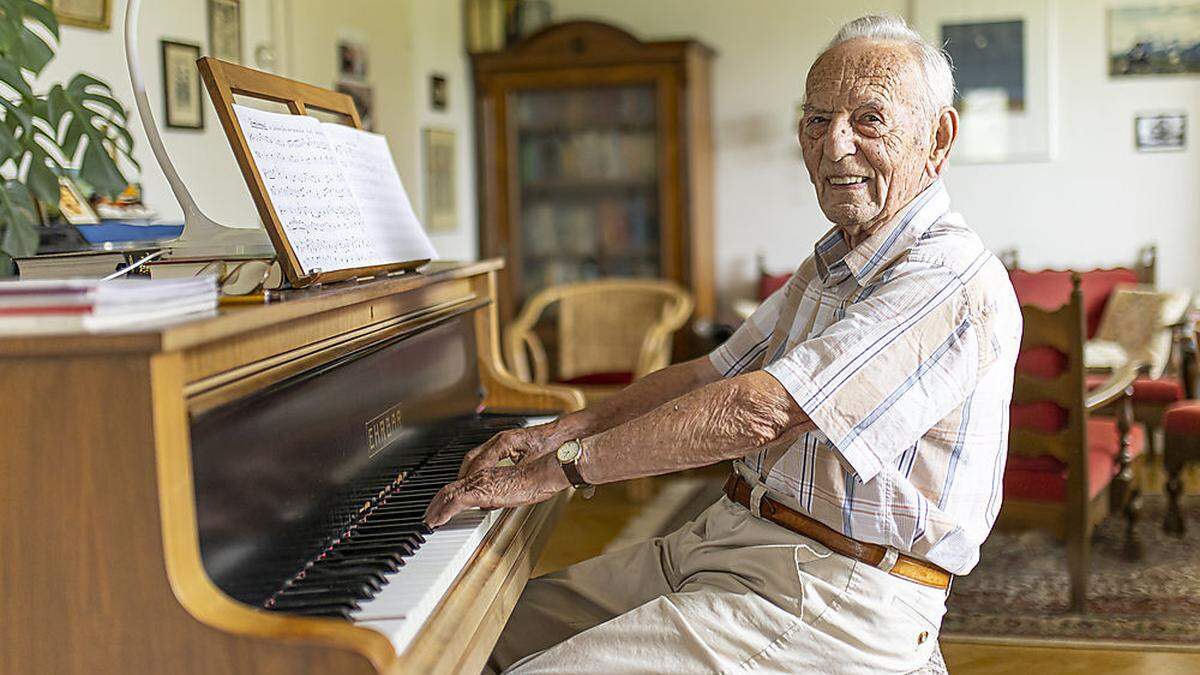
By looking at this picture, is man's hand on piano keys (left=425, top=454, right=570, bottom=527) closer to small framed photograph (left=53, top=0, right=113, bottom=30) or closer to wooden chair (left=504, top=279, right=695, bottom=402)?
small framed photograph (left=53, top=0, right=113, bottom=30)

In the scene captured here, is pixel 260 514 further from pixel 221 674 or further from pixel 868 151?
pixel 868 151

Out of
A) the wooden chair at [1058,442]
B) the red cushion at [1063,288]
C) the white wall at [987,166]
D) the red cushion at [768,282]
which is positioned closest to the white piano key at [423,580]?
the wooden chair at [1058,442]

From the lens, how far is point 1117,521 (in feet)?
14.0

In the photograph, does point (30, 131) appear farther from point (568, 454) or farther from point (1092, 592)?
point (1092, 592)

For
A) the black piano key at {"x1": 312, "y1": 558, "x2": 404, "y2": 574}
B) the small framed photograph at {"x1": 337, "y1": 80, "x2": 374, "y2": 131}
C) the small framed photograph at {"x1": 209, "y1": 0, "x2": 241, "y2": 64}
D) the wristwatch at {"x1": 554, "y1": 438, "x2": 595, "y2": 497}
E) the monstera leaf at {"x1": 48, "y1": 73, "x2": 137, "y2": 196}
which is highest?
the small framed photograph at {"x1": 209, "y1": 0, "x2": 241, "y2": 64}

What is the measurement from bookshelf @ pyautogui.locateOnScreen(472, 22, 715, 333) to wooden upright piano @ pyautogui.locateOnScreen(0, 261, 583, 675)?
4229 mm

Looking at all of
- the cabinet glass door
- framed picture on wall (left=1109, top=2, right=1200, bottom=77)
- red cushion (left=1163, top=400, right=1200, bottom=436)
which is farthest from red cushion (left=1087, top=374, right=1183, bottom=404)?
the cabinet glass door

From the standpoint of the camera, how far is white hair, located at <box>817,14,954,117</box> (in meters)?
1.81

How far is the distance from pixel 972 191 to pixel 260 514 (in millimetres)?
5147

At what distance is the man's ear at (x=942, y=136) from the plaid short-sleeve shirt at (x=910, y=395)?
0.23 ft

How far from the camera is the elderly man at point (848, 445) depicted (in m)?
1.57

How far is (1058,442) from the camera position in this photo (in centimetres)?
320

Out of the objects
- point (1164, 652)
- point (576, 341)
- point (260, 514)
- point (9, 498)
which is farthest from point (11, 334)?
point (576, 341)

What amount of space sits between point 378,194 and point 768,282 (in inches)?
155
